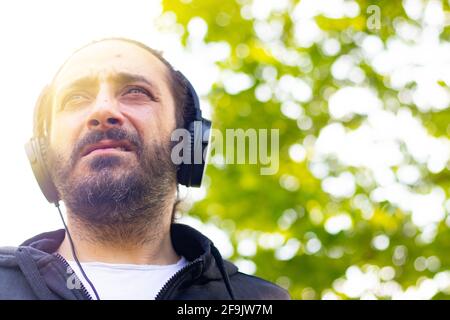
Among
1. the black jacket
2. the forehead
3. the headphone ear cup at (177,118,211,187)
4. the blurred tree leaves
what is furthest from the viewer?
the blurred tree leaves

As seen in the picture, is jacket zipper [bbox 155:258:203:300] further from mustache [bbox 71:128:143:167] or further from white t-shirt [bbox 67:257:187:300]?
mustache [bbox 71:128:143:167]

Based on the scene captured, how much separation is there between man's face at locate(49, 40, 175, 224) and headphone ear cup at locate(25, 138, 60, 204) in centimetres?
2

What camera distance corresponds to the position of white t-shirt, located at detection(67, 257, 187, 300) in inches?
55.5

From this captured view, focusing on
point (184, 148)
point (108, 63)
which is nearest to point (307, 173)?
point (184, 148)

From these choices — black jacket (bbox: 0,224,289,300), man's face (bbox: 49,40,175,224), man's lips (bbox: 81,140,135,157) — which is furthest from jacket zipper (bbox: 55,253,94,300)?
man's lips (bbox: 81,140,135,157)

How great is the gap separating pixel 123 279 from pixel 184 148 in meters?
0.38

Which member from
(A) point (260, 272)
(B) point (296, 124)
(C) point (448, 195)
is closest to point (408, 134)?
(C) point (448, 195)

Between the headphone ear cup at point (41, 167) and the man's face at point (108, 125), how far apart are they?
0.02 metres

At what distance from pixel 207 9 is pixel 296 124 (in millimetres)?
961

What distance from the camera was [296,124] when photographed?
401 cm

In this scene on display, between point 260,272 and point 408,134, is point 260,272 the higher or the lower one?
the lower one

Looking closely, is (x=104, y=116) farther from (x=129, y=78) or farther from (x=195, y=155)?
(x=195, y=155)

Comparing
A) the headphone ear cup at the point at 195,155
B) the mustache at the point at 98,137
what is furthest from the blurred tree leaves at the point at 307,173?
the mustache at the point at 98,137
